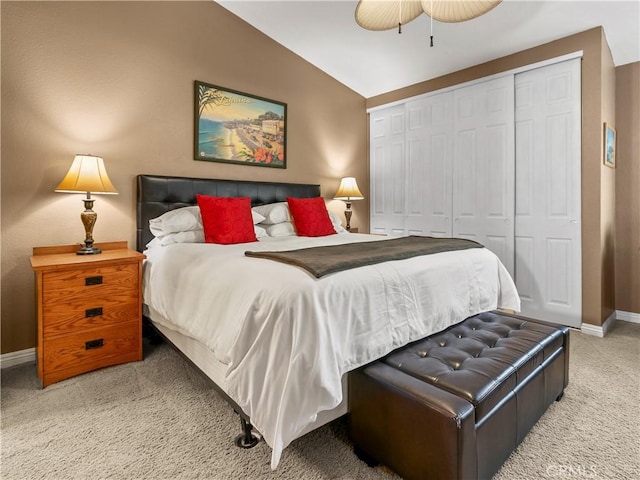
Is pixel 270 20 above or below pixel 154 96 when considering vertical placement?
above

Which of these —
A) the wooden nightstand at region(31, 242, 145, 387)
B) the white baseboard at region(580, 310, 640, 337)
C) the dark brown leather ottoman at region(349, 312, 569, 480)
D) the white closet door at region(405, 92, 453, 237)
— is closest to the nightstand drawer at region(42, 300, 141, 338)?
the wooden nightstand at region(31, 242, 145, 387)

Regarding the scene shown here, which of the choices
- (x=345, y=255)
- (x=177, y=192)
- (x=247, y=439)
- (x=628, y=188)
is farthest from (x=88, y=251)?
(x=628, y=188)

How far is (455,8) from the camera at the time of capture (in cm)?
209

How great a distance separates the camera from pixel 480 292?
220 cm

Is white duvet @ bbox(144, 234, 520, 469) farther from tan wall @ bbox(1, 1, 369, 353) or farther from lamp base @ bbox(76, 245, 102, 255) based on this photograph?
tan wall @ bbox(1, 1, 369, 353)

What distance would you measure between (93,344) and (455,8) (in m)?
3.09

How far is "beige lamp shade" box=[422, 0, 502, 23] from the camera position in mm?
2021

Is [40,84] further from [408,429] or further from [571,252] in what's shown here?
[571,252]

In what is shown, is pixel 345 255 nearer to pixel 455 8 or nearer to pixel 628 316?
pixel 455 8

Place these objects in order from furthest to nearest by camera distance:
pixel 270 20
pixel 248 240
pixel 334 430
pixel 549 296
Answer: pixel 270 20 → pixel 549 296 → pixel 248 240 → pixel 334 430

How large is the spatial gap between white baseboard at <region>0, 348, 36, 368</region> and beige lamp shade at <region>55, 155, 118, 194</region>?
1173 mm

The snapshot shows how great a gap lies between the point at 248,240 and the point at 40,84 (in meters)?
1.79

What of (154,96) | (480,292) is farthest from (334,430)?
(154,96)

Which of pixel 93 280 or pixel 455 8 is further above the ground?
pixel 455 8
